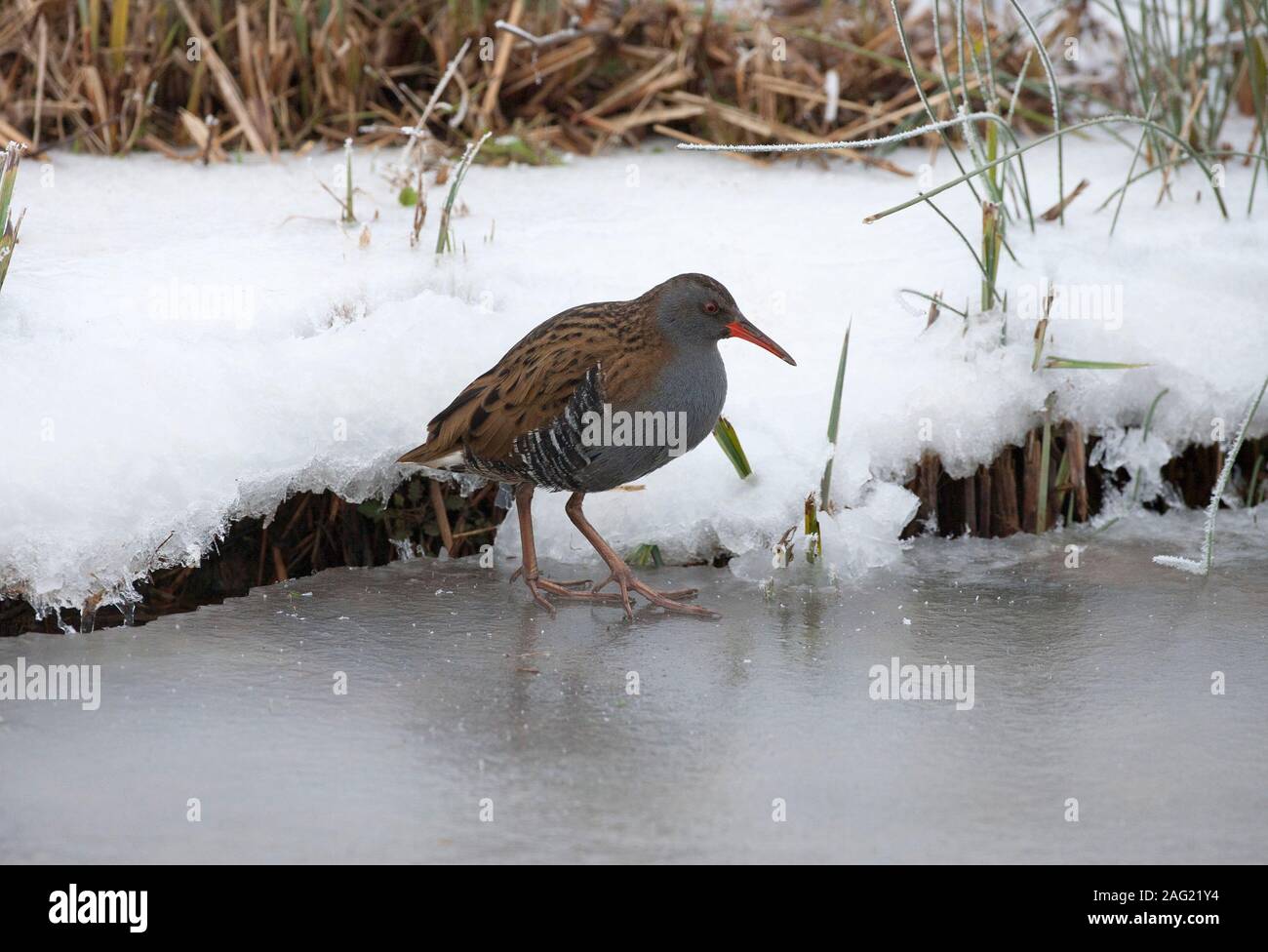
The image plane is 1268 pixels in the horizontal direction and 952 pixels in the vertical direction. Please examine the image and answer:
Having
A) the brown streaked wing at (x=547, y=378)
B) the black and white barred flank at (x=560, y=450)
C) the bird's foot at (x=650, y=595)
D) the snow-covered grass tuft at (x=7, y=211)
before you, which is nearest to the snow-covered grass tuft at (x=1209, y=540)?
the bird's foot at (x=650, y=595)

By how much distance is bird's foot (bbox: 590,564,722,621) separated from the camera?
149 inches

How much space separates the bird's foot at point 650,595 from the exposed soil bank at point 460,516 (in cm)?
35

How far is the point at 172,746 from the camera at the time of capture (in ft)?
9.48

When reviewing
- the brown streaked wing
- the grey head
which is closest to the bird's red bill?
the grey head

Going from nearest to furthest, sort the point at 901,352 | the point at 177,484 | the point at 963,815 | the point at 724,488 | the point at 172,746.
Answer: the point at 963,815 < the point at 172,746 < the point at 177,484 < the point at 724,488 < the point at 901,352

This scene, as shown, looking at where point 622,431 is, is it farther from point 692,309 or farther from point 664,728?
point 664,728

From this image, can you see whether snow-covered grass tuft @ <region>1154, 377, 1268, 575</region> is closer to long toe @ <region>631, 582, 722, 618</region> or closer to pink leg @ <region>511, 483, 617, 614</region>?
long toe @ <region>631, 582, 722, 618</region>

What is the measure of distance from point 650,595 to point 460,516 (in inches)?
32.4

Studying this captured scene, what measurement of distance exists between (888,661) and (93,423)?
6.68 feet

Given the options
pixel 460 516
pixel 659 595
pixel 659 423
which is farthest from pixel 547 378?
pixel 460 516

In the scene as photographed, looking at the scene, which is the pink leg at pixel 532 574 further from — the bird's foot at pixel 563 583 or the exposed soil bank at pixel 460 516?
the exposed soil bank at pixel 460 516

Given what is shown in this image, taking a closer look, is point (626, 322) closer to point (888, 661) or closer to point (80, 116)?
point (888, 661)

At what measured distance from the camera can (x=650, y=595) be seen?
3826mm
